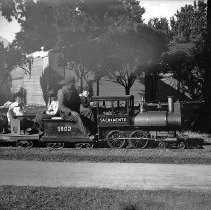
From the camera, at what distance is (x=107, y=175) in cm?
827

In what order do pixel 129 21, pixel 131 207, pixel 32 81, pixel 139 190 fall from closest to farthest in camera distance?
1. pixel 131 207
2. pixel 139 190
3. pixel 129 21
4. pixel 32 81

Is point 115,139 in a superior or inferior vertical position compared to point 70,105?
inferior

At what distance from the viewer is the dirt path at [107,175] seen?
24.6 ft

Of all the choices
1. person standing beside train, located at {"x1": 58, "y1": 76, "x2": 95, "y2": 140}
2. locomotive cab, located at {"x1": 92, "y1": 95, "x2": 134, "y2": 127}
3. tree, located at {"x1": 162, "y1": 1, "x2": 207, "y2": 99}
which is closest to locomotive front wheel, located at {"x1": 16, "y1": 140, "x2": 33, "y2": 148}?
person standing beside train, located at {"x1": 58, "y1": 76, "x2": 95, "y2": 140}

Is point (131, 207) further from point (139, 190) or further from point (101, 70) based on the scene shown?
point (101, 70)

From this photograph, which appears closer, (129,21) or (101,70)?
(129,21)

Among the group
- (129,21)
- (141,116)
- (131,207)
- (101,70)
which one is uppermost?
(129,21)

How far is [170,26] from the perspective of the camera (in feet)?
125

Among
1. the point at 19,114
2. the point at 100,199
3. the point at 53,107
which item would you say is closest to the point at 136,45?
the point at 19,114

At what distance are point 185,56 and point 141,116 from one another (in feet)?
59.1

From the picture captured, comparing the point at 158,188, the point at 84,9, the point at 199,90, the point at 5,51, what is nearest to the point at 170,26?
the point at 199,90

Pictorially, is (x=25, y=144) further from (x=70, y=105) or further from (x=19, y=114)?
(x=70, y=105)

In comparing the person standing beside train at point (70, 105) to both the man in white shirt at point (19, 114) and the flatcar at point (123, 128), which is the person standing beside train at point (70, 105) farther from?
the man in white shirt at point (19, 114)

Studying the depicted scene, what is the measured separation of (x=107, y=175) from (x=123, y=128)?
474cm
